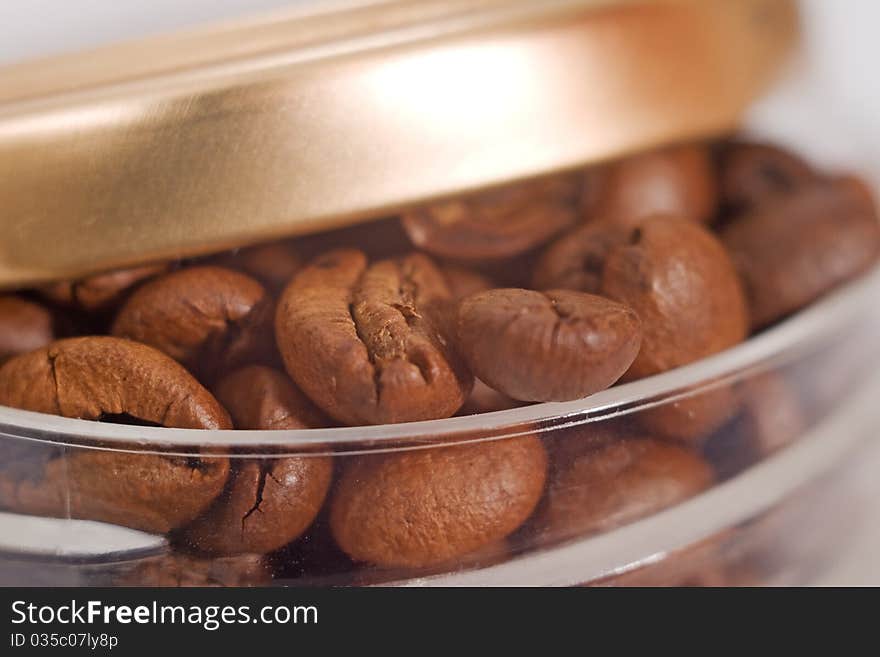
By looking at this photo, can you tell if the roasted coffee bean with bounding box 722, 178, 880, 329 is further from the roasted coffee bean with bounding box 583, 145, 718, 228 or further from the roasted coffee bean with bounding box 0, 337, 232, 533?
the roasted coffee bean with bounding box 0, 337, 232, 533

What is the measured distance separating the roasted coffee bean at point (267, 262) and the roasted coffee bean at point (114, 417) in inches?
2.6

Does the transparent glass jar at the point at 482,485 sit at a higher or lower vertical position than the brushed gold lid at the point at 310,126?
lower

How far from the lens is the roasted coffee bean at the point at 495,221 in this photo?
18.1 inches

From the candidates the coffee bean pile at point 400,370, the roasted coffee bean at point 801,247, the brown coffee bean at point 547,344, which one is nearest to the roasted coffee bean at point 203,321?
the coffee bean pile at point 400,370

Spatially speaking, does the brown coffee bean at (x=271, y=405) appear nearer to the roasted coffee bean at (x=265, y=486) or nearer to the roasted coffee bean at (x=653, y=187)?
the roasted coffee bean at (x=265, y=486)

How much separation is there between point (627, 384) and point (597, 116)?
6.0 inches

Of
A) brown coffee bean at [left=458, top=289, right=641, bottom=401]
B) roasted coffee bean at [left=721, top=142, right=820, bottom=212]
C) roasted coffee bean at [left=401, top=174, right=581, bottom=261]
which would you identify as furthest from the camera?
roasted coffee bean at [left=721, top=142, right=820, bottom=212]

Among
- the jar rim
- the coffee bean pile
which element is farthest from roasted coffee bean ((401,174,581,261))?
the jar rim

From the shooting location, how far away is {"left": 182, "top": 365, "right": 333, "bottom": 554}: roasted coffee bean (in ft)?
1.22

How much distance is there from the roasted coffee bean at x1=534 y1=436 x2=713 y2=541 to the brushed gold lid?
14cm

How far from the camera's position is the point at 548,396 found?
369mm

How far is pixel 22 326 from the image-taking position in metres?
0.44

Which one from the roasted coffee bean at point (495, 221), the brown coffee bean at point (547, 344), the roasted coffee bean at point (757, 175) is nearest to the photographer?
the brown coffee bean at point (547, 344)

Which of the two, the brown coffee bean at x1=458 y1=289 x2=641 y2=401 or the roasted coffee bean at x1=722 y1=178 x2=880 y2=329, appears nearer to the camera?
the brown coffee bean at x1=458 y1=289 x2=641 y2=401
